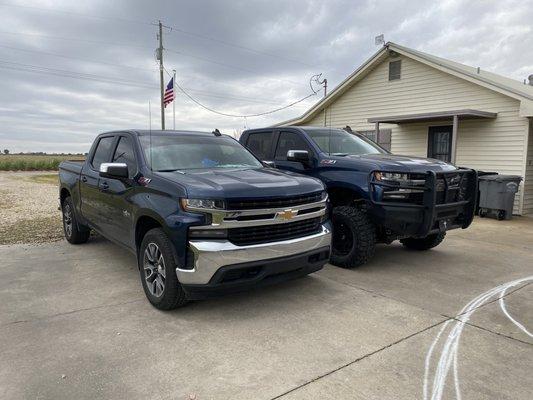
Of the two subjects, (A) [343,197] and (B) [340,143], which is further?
(B) [340,143]

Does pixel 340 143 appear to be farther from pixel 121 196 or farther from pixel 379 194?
pixel 121 196

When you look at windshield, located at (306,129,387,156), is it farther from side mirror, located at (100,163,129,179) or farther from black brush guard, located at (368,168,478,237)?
side mirror, located at (100,163,129,179)

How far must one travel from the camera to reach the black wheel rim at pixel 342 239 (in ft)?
18.5

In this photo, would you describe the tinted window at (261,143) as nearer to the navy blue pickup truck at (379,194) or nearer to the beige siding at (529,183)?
the navy blue pickup truck at (379,194)

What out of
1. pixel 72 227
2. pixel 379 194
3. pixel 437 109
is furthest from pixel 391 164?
pixel 437 109

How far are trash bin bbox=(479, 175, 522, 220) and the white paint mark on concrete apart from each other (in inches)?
252

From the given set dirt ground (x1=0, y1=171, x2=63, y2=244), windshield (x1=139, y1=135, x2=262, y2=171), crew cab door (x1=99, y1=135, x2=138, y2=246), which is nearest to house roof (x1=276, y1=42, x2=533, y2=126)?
windshield (x1=139, y1=135, x2=262, y2=171)

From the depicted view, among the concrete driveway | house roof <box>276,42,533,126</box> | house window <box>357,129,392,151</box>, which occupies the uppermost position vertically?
house roof <box>276,42,533,126</box>

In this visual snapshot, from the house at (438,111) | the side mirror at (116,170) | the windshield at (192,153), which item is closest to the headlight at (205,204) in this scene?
the windshield at (192,153)

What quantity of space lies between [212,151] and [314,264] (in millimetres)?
1871

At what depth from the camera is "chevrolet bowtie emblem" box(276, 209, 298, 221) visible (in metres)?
4.04

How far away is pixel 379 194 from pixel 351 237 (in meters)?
0.69

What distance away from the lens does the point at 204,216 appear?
3.73 meters

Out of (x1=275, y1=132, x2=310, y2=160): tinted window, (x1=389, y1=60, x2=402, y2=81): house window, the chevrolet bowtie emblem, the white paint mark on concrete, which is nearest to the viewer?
the white paint mark on concrete
